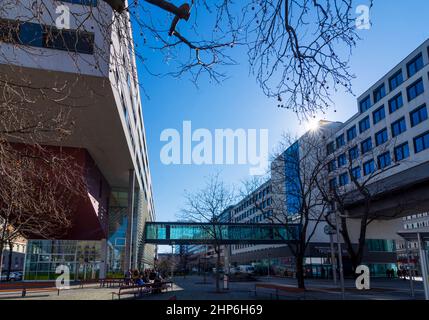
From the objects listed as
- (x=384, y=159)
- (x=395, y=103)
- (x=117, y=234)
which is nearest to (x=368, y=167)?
(x=384, y=159)

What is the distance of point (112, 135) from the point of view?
2594 cm

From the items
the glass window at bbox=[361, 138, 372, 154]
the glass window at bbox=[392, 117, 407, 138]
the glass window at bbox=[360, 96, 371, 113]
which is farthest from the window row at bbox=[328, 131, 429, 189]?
the glass window at bbox=[360, 96, 371, 113]

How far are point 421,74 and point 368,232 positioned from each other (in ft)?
64.6

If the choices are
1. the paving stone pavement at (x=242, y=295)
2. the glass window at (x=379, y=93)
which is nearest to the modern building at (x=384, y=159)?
the glass window at (x=379, y=93)

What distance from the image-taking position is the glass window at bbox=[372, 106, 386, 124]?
46791 mm

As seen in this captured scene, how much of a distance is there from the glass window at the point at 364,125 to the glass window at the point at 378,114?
56.1 inches

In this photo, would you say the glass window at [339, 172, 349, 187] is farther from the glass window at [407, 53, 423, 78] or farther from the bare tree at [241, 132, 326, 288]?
the bare tree at [241, 132, 326, 288]

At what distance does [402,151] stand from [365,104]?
41.8 ft

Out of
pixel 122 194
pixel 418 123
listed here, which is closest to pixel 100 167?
pixel 122 194

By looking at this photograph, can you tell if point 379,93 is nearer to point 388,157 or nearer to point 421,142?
point 388,157

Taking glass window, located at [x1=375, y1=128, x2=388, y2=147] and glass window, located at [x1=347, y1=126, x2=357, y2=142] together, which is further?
glass window, located at [x1=347, y1=126, x2=357, y2=142]

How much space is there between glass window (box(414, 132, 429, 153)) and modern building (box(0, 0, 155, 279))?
2718 centimetres

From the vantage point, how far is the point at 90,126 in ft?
78.2
